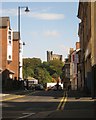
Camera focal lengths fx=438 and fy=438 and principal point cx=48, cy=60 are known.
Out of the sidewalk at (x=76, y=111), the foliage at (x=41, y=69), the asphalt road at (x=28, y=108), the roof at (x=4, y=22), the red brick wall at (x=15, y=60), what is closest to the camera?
the sidewalk at (x=76, y=111)

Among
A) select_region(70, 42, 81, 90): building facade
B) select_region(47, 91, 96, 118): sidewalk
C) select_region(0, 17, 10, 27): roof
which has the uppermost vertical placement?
select_region(0, 17, 10, 27): roof

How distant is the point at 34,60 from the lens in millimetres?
175500

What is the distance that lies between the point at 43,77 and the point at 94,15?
110m

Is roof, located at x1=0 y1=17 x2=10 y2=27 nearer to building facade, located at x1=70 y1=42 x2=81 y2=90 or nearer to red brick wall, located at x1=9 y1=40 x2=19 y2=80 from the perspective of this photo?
red brick wall, located at x1=9 y1=40 x2=19 y2=80

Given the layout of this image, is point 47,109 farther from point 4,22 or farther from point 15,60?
point 15,60

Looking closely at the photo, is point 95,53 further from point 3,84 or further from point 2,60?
point 2,60

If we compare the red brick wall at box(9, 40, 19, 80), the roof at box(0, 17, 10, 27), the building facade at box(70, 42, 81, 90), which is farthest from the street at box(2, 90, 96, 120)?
the building facade at box(70, 42, 81, 90)

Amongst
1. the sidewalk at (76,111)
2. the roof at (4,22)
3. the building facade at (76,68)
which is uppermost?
the roof at (4,22)

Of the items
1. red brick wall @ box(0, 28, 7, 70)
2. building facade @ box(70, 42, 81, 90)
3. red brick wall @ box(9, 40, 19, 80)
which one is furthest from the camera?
building facade @ box(70, 42, 81, 90)

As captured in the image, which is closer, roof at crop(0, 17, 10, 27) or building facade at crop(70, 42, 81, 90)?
roof at crop(0, 17, 10, 27)

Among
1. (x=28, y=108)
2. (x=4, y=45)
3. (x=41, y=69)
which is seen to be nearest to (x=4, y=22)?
(x=4, y=45)

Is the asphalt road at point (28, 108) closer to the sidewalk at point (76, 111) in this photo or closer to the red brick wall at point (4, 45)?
the sidewalk at point (76, 111)

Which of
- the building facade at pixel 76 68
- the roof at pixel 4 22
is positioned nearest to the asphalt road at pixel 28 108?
the roof at pixel 4 22

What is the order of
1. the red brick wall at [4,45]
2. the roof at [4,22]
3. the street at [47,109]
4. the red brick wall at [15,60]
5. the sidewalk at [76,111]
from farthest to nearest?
the red brick wall at [15,60]
the roof at [4,22]
the red brick wall at [4,45]
the street at [47,109]
the sidewalk at [76,111]
